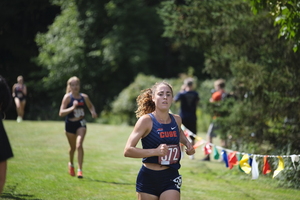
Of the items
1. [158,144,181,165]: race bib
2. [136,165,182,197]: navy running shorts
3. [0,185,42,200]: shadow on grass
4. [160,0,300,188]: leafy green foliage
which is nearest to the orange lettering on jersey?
[158,144,181,165]: race bib

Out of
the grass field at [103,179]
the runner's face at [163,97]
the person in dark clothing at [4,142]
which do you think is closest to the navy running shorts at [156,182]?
the runner's face at [163,97]

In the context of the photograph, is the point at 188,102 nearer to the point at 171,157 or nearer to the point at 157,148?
the point at 171,157

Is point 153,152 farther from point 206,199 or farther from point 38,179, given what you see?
point 38,179

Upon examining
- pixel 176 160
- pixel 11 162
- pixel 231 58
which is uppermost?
pixel 231 58

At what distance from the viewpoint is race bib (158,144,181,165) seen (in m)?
5.36

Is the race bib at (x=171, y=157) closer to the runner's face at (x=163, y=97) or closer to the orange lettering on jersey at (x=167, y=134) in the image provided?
the orange lettering on jersey at (x=167, y=134)

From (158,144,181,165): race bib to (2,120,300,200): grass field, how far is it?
10.8ft

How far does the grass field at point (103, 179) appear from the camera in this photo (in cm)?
879

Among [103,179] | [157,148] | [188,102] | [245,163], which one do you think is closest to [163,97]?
[157,148]

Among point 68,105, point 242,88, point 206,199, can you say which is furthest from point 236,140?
point 68,105

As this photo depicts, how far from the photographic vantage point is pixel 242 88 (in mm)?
11664

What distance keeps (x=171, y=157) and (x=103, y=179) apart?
5225mm

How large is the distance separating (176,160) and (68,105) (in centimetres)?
528

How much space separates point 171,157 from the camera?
539cm
